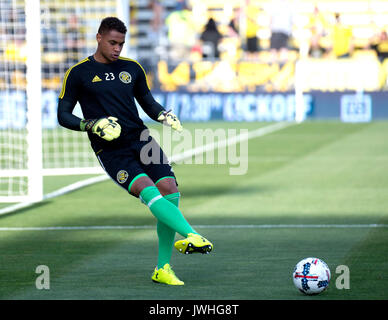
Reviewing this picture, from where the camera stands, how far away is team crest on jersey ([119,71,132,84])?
7559mm

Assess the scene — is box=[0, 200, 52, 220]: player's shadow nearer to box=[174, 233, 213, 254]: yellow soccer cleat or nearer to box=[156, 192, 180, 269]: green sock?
box=[156, 192, 180, 269]: green sock

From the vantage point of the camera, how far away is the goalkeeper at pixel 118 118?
738cm

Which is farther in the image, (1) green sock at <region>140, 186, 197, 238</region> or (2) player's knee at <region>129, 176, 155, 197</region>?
(2) player's knee at <region>129, 176, 155, 197</region>

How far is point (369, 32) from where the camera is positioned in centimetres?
4006

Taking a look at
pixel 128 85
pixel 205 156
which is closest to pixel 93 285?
pixel 128 85

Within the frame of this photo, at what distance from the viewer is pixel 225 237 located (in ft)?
32.4

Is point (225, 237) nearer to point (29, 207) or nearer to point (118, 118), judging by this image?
point (118, 118)

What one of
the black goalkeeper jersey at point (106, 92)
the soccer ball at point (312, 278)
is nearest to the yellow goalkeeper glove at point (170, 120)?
the black goalkeeper jersey at point (106, 92)

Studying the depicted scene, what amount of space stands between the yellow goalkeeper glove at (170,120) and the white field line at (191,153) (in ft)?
16.4

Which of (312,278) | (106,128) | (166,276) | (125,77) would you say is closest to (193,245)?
(166,276)

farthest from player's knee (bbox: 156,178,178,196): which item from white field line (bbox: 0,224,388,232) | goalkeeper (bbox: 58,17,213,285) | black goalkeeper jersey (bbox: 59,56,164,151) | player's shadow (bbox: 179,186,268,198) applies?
player's shadow (bbox: 179,186,268,198)

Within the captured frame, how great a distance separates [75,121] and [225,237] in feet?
9.64
